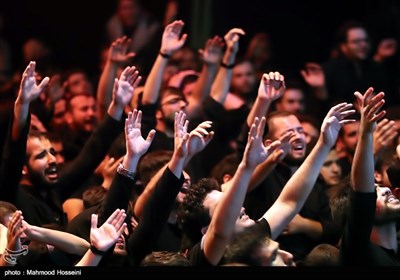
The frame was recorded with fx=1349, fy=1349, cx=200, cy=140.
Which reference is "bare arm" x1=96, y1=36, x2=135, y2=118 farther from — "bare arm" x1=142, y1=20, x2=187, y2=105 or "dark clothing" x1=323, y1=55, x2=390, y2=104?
"dark clothing" x1=323, y1=55, x2=390, y2=104

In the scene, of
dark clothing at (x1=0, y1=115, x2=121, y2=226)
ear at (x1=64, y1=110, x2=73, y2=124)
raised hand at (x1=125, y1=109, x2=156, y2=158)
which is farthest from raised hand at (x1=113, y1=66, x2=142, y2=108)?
ear at (x1=64, y1=110, x2=73, y2=124)

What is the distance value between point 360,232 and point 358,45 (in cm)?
448

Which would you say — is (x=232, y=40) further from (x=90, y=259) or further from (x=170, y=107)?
(x=90, y=259)

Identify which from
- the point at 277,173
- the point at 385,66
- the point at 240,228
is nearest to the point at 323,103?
the point at 385,66

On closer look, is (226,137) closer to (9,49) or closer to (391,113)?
(391,113)

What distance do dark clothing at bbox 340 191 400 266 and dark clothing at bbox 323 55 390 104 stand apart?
12.9 feet

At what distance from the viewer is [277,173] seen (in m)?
7.55

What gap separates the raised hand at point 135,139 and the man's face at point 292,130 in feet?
3.85

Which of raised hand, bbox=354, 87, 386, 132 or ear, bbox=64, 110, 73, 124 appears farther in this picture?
ear, bbox=64, 110, 73, 124

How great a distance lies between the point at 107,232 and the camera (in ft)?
19.0

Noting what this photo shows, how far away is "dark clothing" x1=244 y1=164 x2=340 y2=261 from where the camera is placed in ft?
23.3

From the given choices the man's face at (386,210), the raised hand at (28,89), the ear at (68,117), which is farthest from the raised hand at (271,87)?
the ear at (68,117)

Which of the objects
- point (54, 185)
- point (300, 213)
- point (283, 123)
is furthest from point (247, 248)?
point (283, 123)

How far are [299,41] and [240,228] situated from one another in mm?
5873
